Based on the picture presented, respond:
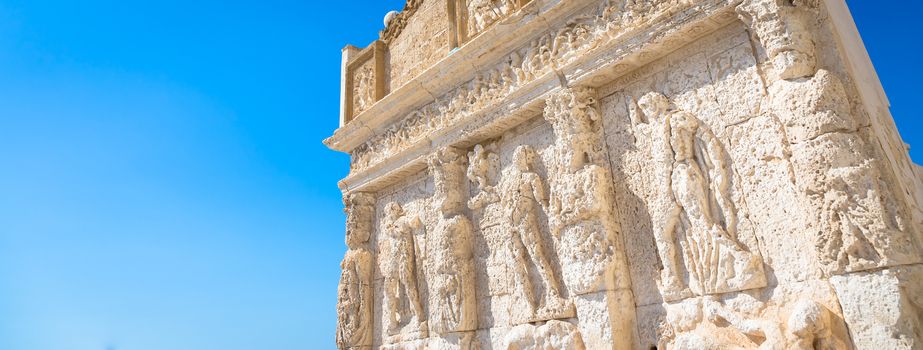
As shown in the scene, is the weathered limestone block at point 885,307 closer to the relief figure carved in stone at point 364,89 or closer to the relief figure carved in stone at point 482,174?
the relief figure carved in stone at point 482,174

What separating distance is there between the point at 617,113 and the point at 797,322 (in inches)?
70.7

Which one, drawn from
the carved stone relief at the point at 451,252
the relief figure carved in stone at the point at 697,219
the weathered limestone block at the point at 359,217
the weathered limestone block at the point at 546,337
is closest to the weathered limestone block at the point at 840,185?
the relief figure carved in stone at the point at 697,219

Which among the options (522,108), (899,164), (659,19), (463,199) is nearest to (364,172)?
(463,199)

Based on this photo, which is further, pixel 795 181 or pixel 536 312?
pixel 536 312

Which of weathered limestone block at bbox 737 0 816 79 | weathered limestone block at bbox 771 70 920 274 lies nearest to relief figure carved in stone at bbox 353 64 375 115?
weathered limestone block at bbox 737 0 816 79

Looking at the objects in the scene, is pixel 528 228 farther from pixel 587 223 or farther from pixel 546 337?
pixel 546 337

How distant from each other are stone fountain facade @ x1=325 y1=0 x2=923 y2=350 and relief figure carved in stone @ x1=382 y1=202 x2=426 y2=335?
0.02m

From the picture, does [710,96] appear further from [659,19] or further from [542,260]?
[542,260]

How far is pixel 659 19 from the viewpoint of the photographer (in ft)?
11.5

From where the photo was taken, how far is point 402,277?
5.18m

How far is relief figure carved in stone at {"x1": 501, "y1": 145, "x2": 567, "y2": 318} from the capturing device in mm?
4047

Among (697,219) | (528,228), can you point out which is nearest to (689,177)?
(697,219)

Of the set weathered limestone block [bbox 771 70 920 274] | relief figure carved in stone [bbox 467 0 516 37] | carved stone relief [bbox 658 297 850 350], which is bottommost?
carved stone relief [bbox 658 297 850 350]

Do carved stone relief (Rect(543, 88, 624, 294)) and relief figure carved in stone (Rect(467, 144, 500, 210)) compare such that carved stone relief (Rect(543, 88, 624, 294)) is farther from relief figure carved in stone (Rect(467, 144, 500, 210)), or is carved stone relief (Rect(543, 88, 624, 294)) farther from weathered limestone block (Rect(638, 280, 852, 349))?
relief figure carved in stone (Rect(467, 144, 500, 210))
